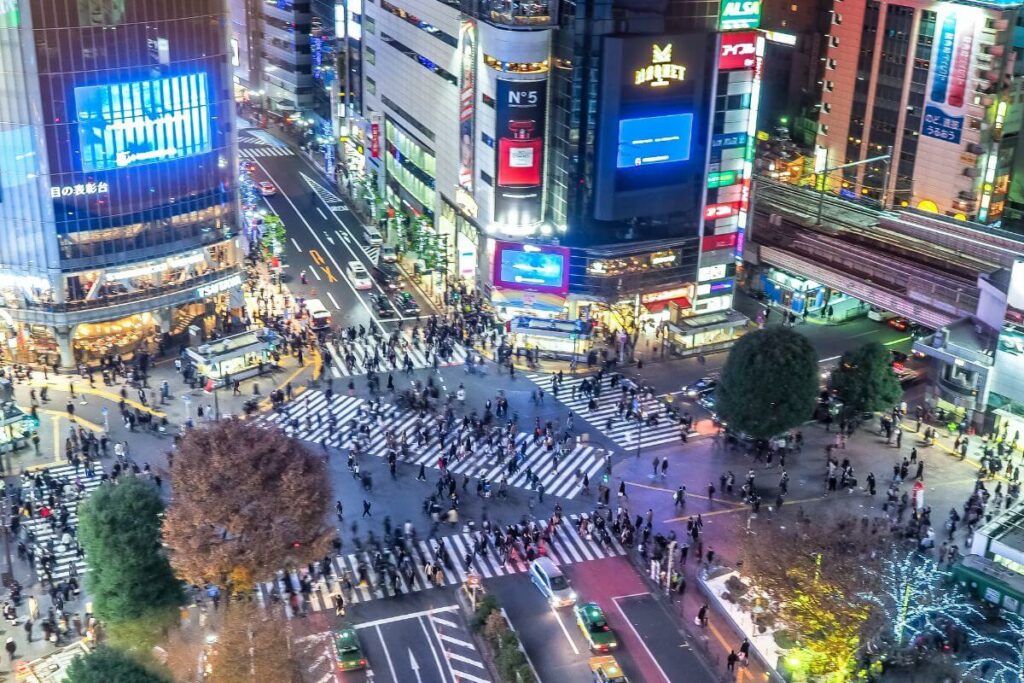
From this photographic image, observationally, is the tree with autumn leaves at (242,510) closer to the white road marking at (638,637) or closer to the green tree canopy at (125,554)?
the green tree canopy at (125,554)

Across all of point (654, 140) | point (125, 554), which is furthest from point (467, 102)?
point (125, 554)

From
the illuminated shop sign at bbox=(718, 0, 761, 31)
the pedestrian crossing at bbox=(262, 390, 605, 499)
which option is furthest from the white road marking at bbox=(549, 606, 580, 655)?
the illuminated shop sign at bbox=(718, 0, 761, 31)

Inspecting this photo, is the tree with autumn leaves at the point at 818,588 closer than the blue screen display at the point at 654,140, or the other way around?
the tree with autumn leaves at the point at 818,588

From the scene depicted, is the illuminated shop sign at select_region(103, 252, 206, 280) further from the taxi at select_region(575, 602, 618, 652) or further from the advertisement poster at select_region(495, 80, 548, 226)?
the taxi at select_region(575, 602, 618, 652)

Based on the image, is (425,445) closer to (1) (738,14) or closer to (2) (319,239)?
(1) (738,14)

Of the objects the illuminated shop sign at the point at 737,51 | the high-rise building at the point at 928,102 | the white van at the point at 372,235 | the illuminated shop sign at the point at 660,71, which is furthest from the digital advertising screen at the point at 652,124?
the white van at the point at 372,235
